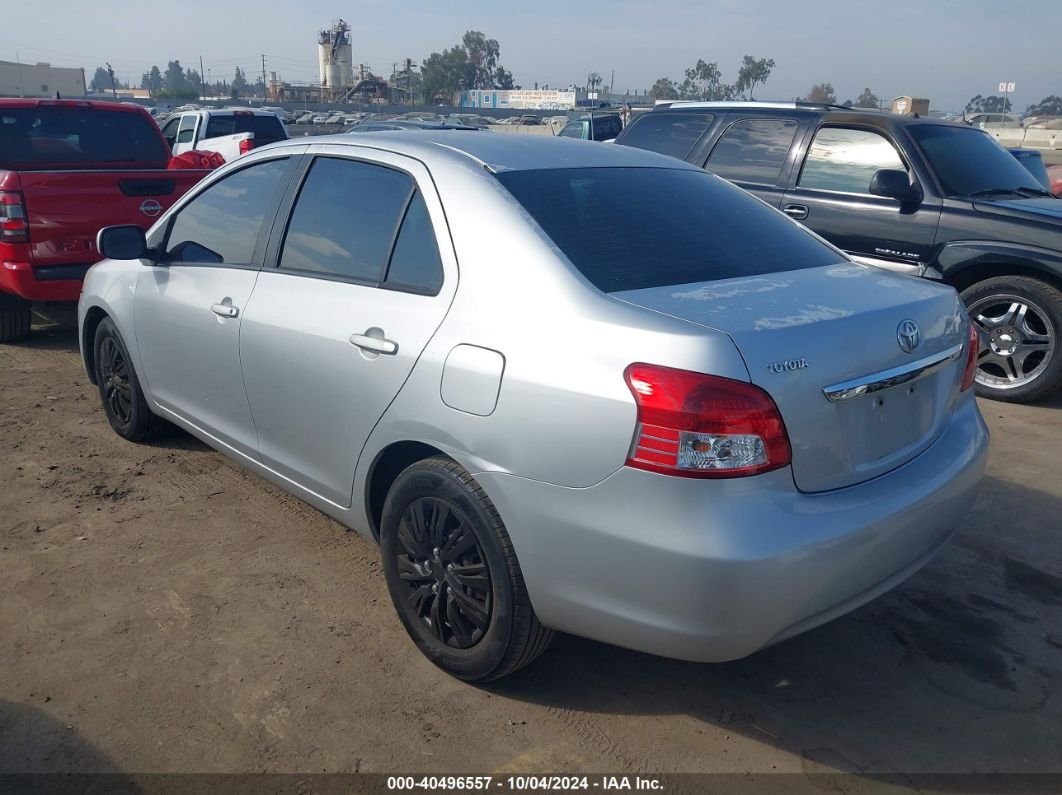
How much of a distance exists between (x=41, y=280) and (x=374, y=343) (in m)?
4.47

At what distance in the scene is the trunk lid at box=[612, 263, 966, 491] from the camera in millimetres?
2381

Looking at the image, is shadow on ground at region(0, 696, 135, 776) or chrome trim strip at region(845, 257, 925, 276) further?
chrome trim strip at region(845, 257, 925, 276)

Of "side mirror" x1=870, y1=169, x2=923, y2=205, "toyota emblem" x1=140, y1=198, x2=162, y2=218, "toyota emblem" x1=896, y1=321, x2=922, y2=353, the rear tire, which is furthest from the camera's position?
the rear tire

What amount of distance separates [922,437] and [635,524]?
1.10 metres

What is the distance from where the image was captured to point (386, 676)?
2.98 m

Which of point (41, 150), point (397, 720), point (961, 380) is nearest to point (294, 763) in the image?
point (397, 720)

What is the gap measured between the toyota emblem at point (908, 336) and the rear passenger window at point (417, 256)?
1414mm

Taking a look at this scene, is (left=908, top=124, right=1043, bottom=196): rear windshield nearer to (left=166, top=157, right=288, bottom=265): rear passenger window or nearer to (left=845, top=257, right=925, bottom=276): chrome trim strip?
(left=845, top=257, right=925, bottom=276): chrome trim strip

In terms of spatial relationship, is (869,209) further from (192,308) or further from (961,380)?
(192,308)

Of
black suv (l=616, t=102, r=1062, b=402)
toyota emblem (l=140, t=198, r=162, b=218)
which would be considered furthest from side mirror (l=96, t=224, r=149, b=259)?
black suv (l=616, t=102, r=1062, b=402)

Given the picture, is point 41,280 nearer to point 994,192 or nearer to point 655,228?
point 655,228

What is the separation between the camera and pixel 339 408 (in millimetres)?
3170

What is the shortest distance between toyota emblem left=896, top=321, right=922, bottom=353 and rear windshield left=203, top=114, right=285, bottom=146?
600 inches

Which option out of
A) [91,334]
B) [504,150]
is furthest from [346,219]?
[91,334]
